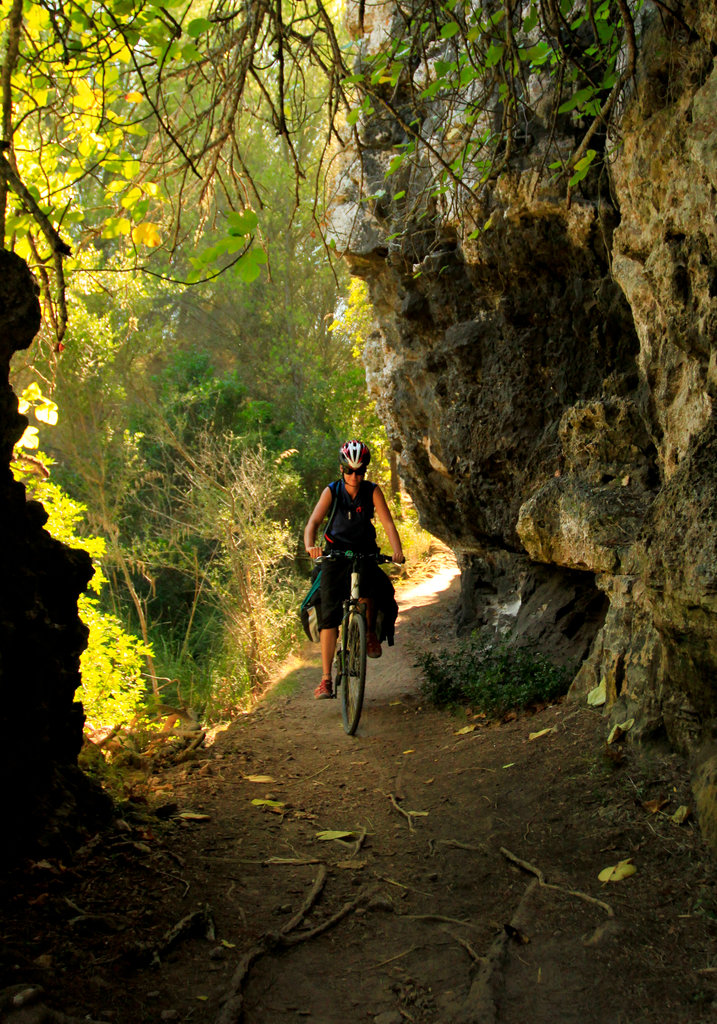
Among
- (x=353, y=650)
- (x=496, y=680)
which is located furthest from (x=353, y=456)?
(x=496, y=680)

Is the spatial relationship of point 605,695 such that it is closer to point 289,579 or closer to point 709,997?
point 709,997

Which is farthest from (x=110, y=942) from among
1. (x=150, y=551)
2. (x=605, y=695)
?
(x=150, y=551)

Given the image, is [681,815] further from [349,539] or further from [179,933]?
[349,539]

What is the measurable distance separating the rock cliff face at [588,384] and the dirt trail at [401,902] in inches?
18.8

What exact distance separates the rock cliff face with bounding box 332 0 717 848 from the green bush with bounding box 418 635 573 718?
0.38 meters

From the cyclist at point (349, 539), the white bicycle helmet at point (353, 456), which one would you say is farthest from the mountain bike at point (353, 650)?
Answer: the white bicycle helmet at point (353, 456)

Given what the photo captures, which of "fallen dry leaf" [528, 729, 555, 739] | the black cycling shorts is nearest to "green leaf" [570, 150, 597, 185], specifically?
the black cycling shorts

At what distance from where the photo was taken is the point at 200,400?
18406 mm

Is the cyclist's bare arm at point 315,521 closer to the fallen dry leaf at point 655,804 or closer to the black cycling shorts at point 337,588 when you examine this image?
the black cycling shorts at point 337,588

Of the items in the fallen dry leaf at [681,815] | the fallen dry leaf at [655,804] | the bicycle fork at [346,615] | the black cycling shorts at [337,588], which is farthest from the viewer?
the black cycling shorts at [337,588]

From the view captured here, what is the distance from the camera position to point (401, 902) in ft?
10.6

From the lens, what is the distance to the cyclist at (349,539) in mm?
6203

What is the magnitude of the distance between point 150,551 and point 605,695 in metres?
7.09

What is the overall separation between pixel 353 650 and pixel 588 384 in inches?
115
